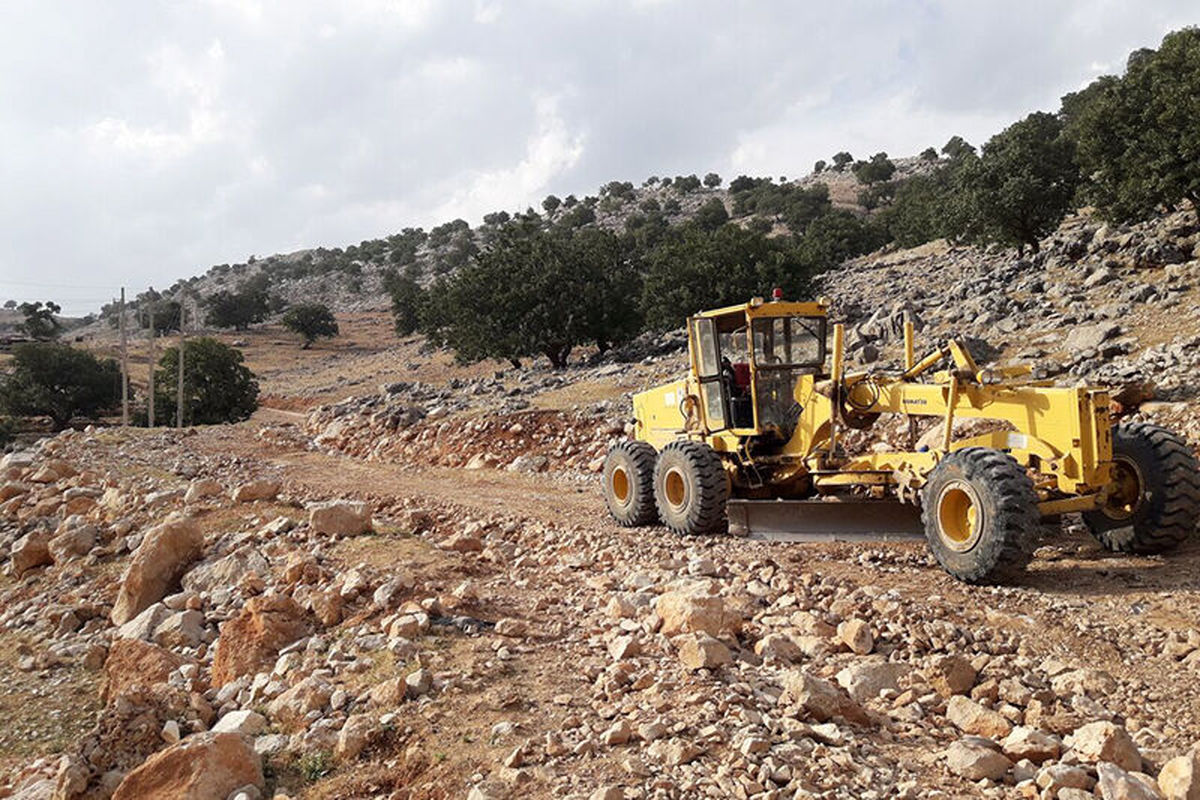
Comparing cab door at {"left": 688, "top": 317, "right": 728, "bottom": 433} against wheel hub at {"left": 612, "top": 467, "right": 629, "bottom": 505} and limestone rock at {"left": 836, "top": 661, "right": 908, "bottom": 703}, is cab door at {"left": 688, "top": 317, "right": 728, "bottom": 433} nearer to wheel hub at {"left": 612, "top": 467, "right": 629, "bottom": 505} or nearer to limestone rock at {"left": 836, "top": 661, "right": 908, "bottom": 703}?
wheel hub at {"left": 612, "top": 467, "right": 629, "bottom": 505}

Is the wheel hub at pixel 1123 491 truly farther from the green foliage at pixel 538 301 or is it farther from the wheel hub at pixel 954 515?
the green foliage at pixel 538 301

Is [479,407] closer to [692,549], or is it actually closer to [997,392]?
[692,549]

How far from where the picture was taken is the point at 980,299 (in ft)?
70.3

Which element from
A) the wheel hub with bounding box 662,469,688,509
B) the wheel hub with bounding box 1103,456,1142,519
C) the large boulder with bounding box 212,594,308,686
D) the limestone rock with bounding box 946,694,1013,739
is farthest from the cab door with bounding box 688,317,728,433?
the limestone rock with bounding box 946,694,1013,739

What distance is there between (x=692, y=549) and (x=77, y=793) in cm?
519

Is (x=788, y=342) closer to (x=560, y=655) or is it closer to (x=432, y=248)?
(x=560, y=655)

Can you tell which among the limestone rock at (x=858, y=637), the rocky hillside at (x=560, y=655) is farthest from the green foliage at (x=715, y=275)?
the limestone rock at (x=858, y=637)

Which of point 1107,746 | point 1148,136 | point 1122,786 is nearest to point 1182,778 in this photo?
point 1122,786

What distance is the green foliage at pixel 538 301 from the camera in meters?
30.1

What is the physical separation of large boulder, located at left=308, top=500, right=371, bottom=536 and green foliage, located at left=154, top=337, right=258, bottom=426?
93.7ft

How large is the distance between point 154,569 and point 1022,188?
28.0 m

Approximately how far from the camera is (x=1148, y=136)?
21344mm

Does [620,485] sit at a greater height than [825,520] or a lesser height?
greater

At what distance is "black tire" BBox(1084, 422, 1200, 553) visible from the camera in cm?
676
